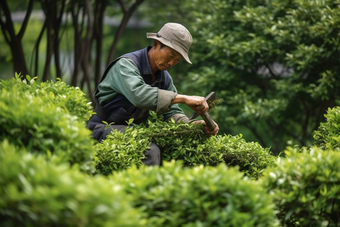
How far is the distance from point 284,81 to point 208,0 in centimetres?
237

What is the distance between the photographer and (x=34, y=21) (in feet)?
Answer: 52.2

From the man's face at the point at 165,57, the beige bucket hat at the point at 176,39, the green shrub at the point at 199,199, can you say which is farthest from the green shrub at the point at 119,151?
the green shrub at the point at 199,199

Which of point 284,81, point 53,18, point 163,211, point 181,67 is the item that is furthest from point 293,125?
point 163,211

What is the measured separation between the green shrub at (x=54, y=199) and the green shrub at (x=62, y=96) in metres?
1.02

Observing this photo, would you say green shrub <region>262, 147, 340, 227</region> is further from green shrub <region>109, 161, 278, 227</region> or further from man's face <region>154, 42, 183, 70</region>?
man's face <region>154, 42, 183, 70</region>

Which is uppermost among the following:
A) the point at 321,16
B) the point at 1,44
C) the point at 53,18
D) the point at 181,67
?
the point at 321,16

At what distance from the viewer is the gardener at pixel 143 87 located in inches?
185

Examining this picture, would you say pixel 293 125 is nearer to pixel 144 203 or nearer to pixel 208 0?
pixel 208 0

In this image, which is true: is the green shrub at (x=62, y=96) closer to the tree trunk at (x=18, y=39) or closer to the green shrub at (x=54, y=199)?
the green shrub at (x=54, y=199)

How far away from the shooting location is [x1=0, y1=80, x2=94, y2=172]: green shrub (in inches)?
130

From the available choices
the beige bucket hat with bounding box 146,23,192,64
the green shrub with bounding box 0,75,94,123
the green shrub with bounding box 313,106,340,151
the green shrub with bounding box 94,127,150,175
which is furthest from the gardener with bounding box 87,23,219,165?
the green shrub with bounding box 313,106,340,151

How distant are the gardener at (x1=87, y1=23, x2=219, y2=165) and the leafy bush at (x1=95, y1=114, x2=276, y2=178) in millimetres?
116

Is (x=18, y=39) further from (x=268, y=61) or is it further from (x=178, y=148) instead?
(x=178, y=148)

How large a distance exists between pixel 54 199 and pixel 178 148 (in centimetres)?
→ 243
